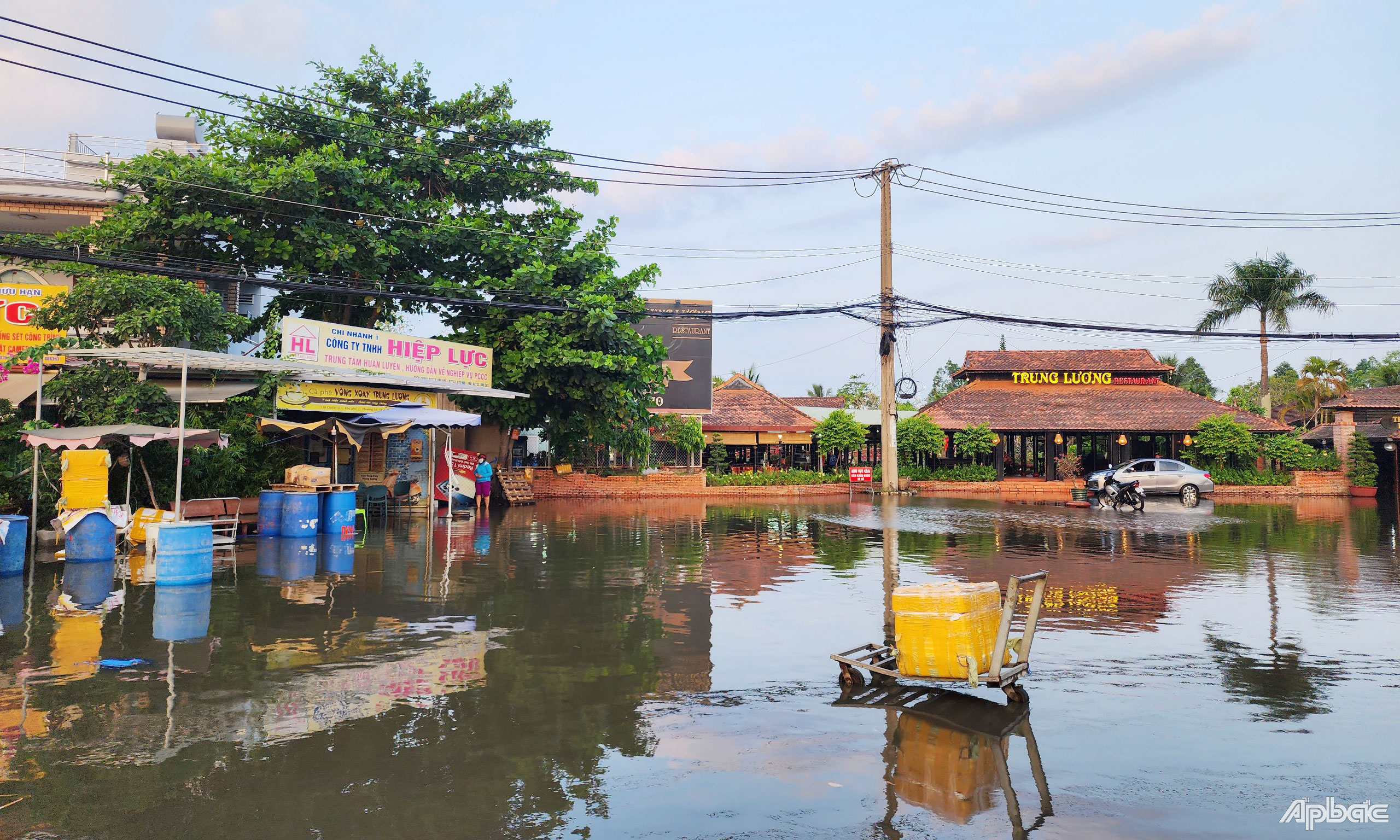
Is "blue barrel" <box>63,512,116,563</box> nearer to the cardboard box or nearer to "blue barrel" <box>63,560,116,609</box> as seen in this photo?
"blue barrel" <box>63,560,116,609</box>

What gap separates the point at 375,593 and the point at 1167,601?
1021 centimetres

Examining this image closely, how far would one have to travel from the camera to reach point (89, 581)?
11.4 m

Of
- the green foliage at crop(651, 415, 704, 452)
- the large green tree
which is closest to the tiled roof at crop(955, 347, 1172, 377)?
the green foliage at crop(651, 415, 704, 452)

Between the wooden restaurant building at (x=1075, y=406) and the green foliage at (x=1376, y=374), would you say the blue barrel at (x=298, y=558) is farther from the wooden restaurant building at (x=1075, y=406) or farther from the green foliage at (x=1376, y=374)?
the green foliage at (x=1376, y=374)

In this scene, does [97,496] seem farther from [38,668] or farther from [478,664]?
[478,664]

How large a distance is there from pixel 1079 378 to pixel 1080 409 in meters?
2.92

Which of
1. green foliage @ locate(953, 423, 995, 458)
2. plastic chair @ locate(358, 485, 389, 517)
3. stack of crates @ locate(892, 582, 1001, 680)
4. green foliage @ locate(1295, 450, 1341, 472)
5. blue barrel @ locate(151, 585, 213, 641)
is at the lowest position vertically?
blue barrel @ locate(151, 585, 213, 641)

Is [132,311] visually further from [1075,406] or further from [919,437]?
[1075,406]

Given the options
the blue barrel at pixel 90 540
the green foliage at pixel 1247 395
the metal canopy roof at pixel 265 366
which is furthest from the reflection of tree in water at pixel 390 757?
the green foliage at pixel 1247 395

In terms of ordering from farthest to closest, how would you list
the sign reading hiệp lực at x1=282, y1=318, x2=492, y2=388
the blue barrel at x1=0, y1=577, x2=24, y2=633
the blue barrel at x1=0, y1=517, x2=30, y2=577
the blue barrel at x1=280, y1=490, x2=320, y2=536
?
the sign reading hiệp lực at x1=282, y1=318, x2=492, y2=388 < the blue barrel at x1=280, y1=490, x2=320, y2=536 < the blue barrel at x1=0, y1=517, x2=30, y2=577 < the blue barrel at x1=0, y1=577, x2=24, y2=633

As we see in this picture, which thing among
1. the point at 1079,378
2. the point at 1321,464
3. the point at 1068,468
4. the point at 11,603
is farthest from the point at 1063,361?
the point at 11,603

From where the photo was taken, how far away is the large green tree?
75.9 feet

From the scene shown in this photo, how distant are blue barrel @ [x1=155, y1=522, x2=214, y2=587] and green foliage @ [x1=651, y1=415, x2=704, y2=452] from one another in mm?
24646

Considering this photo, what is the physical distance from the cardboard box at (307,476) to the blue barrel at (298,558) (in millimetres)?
1016
